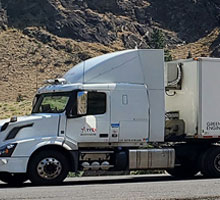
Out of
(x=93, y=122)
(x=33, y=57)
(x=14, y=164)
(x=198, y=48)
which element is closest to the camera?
(x=14, y=164)

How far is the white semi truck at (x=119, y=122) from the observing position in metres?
13.8

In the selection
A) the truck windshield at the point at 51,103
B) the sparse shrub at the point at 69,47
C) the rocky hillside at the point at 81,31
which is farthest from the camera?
the sparse shrub at the point at 69,47

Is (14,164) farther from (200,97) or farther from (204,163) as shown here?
(200,97)

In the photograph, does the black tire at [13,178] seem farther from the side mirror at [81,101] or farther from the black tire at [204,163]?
the black tire at [204,163]

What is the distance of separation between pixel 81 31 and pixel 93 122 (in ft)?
202

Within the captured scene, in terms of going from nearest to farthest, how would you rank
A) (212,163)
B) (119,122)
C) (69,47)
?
(119,122) < (212,163) < (69,47)

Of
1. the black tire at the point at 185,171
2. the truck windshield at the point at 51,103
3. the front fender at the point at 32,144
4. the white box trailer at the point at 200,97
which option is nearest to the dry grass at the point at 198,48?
the black tire at the point at 185,171

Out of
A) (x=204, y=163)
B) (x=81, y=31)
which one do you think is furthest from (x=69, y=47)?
(x=204, y=163)

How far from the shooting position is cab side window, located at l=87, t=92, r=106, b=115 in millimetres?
14406

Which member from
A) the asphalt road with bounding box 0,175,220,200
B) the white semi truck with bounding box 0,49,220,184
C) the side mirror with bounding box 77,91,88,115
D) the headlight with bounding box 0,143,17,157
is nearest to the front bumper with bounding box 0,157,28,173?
the white semi truck with bounding box 0,49,220,184

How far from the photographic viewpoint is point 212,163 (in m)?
15.5

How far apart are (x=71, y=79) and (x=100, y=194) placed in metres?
4.08

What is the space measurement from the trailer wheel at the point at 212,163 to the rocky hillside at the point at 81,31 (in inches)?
1634

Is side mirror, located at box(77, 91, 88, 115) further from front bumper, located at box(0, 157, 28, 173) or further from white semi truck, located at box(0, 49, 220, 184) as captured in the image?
front bumper, located at box(0, 157, 28, 173)
